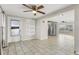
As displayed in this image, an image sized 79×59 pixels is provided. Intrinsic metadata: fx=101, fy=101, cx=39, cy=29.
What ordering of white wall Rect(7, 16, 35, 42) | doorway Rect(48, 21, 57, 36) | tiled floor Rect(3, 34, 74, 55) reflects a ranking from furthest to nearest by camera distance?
1. doorway Rect(48, 21, 57, 36)
2. white wall Rect(7, 16, 35, 42)
3. tiled floor Rect(3, 34, 74, 55)

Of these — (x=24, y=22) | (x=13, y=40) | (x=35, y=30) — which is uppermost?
(x=24, y=22)

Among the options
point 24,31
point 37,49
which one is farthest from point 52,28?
point 37,49

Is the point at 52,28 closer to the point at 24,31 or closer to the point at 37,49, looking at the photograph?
the point at 24,31

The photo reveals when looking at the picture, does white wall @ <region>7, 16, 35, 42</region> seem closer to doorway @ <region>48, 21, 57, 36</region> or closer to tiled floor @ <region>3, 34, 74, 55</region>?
tiled floor @ <region>3, 34, 74, 55</region>

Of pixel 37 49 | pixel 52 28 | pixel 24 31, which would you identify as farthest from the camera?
pixel 52 28

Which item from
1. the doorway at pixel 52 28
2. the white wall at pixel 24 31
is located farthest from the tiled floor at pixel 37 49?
the doorway at pixel 52 28

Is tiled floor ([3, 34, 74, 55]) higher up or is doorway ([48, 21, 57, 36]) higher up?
doorway ([48, 21, 57, 36])

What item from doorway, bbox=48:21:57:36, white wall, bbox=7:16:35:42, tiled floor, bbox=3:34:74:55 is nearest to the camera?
tiled floor, bbox=3:34:74:55

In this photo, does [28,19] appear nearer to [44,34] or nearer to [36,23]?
[36,23]

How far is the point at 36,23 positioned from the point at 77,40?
14.5ft

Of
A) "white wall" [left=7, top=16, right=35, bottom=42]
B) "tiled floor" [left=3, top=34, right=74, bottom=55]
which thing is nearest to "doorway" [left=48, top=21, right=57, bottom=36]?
"white wall" [left=7, top=16, right=35, bottom=42]

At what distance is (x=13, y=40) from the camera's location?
4.65 meters

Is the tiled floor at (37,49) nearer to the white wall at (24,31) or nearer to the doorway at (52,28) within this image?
the white wall at (24,31)
